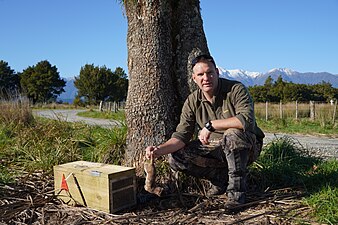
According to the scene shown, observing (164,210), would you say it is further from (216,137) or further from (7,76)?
(7,76)

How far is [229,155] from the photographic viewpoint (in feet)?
10.2

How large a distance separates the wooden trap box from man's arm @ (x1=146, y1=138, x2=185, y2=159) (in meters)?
0.24

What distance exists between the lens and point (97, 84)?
4478cm

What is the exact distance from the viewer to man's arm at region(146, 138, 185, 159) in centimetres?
316

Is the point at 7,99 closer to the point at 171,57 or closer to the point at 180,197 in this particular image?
the point at 171,57

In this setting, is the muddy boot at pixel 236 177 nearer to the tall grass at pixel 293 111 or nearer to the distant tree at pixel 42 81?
the tall grass at pixel 293 111

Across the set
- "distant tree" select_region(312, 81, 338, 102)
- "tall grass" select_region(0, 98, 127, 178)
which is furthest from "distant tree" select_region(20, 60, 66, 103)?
"tall grass" select_region(0, 98, 127, 178)

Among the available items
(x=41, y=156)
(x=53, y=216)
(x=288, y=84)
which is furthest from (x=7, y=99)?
(x=288, y=84)

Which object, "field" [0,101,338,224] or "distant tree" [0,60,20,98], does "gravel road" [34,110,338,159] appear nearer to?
"field" [0,101,338,224]

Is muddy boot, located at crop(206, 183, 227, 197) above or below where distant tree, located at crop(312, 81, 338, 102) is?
below

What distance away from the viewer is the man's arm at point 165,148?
3156 millimetres

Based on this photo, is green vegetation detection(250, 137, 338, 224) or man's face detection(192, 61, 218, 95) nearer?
green vegetation detection(250, 137, 338, 224)

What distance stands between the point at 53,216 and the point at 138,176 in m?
1.01

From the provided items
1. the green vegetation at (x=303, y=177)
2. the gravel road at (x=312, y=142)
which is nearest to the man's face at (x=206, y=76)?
the green vegetation at (x=303, y=177)
